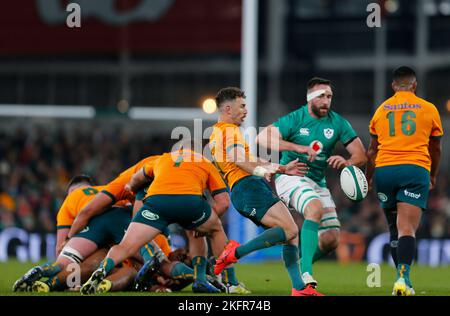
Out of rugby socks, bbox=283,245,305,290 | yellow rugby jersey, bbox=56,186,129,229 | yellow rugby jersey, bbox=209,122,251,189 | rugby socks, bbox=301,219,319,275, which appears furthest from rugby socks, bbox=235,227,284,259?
yellow rugby jersey, bbox=56,186,129,229

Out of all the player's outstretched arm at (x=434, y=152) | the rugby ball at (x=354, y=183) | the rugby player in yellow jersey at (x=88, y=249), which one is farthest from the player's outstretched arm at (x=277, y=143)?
the rugby player in yellow jersey at (x=88, y=249)

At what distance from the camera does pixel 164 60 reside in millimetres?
28266

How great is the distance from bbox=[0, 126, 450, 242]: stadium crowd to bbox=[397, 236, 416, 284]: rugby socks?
9.62 meters

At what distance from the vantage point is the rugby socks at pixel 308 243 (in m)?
9.23

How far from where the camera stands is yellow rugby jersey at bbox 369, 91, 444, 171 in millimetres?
9289

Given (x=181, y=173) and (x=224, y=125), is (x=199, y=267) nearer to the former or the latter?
(x=181, y=173)

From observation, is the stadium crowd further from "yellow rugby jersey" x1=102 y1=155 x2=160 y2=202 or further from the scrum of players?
"yellow rugby jersey" x1=102 y1=155 x2=160 y2=202

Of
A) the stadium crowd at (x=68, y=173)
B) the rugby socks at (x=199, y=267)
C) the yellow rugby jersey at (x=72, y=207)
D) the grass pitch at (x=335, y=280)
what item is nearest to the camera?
the rugby socks at (x=199, y=267)

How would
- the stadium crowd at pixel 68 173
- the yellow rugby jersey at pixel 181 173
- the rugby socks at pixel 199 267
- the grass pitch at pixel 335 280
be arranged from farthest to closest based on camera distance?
1. the stadium crowd at pixel 68 173
2. the grass pitch at pixel 335 280
3. the rugby socks at pixel 199 267
4. the yellow rugby jersey at pixel 181 173

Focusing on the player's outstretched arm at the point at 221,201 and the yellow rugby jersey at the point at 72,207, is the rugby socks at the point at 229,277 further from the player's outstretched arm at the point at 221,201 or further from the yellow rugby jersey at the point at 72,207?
the yellow rugby jersey at the point at 72,207

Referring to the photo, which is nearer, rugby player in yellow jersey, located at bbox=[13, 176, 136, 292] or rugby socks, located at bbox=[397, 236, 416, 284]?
rugby socks, located at bbox=[397, 236, 416, 284]

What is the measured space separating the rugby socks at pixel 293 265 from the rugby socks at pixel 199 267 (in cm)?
106

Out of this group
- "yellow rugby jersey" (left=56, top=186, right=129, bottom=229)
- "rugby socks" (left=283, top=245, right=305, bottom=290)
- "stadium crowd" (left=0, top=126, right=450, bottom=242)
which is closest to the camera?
"rugby socks" (left=283, top=245, right=305, bottom=290)
